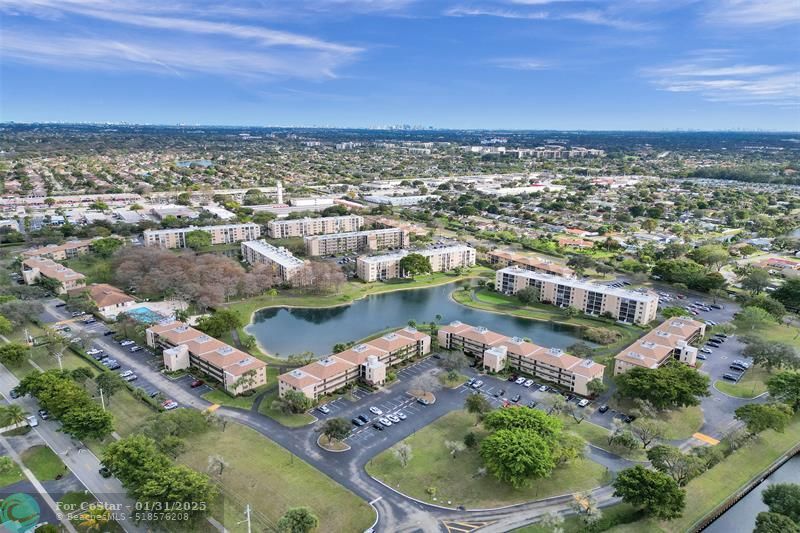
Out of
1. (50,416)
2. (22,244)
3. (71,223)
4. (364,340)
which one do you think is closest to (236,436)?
(50,416)

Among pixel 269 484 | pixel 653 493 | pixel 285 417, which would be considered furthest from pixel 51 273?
pixel 653 493

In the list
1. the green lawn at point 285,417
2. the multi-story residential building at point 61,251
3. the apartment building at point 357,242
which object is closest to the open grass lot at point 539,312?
the apartment building at point 357,242

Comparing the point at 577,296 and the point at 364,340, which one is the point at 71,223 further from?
the point at 577,296

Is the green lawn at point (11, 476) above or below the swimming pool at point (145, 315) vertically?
below

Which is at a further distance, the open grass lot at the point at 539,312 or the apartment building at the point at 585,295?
the apartment building at the point at 585,295

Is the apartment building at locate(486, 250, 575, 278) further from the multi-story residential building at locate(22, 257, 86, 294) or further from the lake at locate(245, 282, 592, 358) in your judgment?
the multi-story residential building at locate(22, 257, 86, 294)

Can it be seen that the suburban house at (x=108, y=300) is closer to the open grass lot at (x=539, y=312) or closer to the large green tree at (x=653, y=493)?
the open grass lot at (x=539, y=312)

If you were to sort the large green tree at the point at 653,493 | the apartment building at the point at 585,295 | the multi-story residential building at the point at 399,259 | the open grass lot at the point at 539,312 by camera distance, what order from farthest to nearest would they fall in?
1. the multi-story residential building at the point at 399,259
2. the apartment building at the point at 585,295
3. the open grass lot at the point at 539,312
4. the large green tree at the point at 653,493
